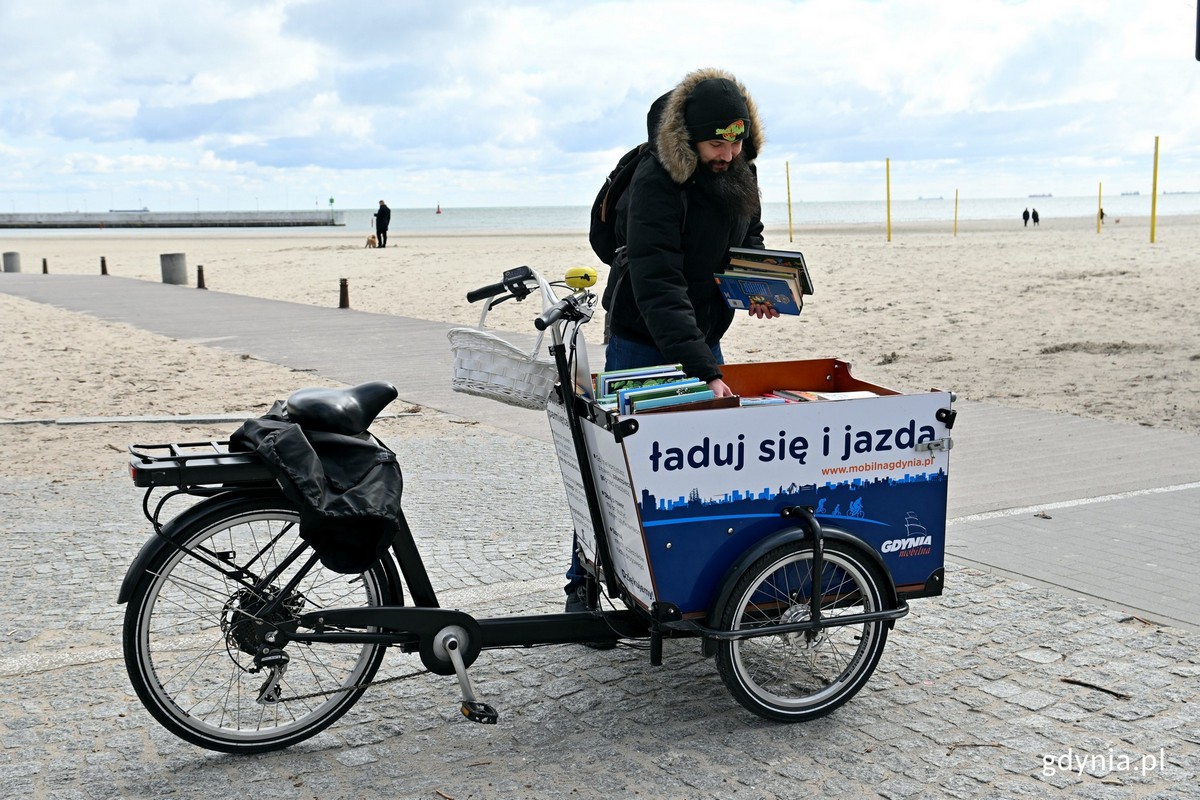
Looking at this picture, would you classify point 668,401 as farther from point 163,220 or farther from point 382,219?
point 163,220

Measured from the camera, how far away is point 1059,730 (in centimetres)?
367

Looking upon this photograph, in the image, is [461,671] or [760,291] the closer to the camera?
[461,671]

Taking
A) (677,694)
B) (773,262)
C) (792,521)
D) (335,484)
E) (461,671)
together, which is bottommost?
(677,694)

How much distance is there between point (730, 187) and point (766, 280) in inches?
13.2

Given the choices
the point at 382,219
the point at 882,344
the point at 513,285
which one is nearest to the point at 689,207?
the point at 513,285

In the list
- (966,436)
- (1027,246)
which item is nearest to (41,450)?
(966,436)

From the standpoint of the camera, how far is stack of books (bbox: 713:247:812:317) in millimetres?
3805

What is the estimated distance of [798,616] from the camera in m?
3.77

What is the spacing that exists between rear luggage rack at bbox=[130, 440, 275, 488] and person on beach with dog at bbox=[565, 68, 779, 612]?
1.33 meters

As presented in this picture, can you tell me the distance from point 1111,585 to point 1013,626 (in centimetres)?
70

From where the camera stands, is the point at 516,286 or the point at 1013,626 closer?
the point at 516,286

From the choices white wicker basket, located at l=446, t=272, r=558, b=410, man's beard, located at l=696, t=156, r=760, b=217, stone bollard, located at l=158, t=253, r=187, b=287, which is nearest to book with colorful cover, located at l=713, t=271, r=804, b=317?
man's beard, located at l=696, t=156, r=760, b=217

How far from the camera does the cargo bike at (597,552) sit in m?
3.45

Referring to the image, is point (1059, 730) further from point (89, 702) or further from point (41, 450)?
point (41, 450)
